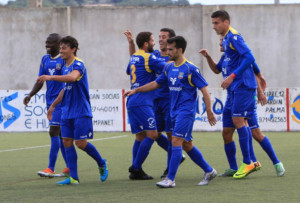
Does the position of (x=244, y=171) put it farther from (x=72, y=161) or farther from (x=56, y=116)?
(x=56, y=116)

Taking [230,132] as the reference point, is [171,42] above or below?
above

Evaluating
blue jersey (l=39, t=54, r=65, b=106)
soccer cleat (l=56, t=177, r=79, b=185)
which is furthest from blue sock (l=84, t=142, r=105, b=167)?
blue jersey (l=39, t=54, r=65, b=106)

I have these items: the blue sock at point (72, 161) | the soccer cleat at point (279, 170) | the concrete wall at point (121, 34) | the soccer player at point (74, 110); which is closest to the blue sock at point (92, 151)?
the soccer player at point (74, 110)

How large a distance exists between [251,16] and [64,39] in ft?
89.0

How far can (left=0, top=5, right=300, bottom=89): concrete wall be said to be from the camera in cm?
3597

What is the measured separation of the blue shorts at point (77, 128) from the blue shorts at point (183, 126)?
1252 mm

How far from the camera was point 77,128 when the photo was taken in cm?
964

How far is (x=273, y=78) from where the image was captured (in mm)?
36219

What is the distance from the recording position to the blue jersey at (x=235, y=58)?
32.0 ft

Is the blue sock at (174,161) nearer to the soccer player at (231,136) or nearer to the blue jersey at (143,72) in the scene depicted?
the soccer player at (231,136)

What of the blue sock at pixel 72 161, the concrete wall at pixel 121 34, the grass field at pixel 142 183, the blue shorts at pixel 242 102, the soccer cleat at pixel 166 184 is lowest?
the grass field at pixel 142 183

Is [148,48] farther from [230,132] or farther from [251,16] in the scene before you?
[251,16]

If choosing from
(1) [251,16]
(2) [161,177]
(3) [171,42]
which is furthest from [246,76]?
(1) [251,16]

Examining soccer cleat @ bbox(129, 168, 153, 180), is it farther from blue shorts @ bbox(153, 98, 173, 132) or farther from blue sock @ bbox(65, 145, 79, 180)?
blue sock @ bbox(65, 145, 79, 180)
